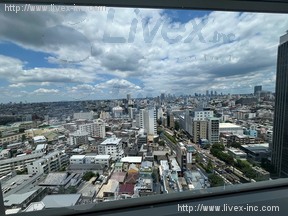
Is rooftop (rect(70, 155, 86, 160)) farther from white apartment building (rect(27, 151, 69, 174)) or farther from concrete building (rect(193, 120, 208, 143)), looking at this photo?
concrete building (rect(193, 120, 208, 143))

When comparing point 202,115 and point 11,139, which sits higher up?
point 202,115

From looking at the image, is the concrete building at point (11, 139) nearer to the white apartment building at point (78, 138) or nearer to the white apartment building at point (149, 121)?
the white apartment building at point (78, 138)

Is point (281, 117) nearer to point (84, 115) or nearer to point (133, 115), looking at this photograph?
point (133, 115)

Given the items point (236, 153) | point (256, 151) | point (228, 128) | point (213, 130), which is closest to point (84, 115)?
point (213, 130)

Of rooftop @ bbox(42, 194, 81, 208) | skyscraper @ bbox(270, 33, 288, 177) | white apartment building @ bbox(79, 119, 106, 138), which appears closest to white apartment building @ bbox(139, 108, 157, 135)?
white apartment building @ bbox(79, 119, 106, 138)

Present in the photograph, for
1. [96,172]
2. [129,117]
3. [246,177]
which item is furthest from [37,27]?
[246,177]

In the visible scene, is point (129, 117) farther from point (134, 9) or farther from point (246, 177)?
point (246, 177)

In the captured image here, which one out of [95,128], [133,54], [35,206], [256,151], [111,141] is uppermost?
[133,54]
